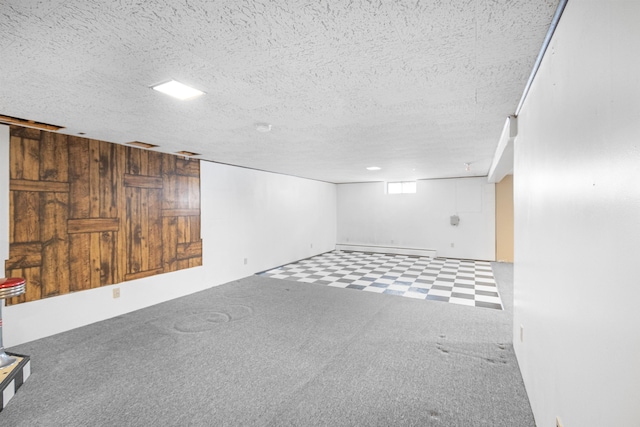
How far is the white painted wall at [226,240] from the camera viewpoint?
9.73ft

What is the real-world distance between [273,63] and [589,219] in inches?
63.4

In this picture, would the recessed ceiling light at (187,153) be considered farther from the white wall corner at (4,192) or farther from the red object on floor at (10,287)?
the red object on floor at (10,287)

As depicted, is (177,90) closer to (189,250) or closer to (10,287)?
(10,287)

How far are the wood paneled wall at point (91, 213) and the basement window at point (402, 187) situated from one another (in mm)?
5661

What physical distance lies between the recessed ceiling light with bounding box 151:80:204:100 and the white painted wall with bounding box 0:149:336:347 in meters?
2.16

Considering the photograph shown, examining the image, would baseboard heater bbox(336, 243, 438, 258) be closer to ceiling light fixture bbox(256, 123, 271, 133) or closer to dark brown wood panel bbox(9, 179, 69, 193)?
ceiling light fixture bbox(256, 123, 271, 133)

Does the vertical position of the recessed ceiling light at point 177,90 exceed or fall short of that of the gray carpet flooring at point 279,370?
it exceeds it

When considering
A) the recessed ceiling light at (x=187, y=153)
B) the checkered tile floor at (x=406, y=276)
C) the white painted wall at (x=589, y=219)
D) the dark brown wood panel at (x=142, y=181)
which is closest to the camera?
the white painted wall at (x=589, y=219)

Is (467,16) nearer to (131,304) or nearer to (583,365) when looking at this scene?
(583,365)

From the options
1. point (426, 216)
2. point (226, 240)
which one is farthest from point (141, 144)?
point (426, 216)

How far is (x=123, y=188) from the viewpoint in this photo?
3.77m

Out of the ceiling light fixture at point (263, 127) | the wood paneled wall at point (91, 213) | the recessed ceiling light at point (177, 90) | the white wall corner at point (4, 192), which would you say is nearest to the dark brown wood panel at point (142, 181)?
the wood paneled wall at point (91, 213)

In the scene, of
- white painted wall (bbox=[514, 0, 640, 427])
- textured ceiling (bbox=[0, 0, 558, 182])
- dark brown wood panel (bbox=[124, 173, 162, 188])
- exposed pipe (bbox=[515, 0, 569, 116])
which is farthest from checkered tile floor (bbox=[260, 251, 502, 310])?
exposed pipe (bbox=[515, 0, 569, 116])

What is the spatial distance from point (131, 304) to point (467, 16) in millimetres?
4537
